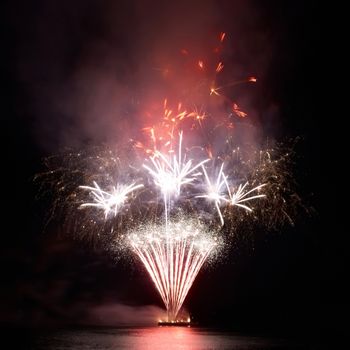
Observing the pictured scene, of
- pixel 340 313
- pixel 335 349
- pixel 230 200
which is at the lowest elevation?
pixel 335 349

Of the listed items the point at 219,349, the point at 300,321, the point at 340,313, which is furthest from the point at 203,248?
the point at 300,321

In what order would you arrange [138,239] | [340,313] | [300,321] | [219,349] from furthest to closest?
[300,321] < [340,313] < [138,239] < [219,349]

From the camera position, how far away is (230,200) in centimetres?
2969

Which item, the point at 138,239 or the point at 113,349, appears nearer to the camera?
the point at 113,349

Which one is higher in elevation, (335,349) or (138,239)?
(138,239)

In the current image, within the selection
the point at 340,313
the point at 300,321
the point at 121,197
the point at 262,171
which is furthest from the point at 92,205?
the point at 300,321

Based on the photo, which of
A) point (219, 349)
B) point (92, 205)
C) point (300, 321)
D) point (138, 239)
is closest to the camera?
point (92, 205)

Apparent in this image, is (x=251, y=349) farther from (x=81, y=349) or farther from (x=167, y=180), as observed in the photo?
(x=167, y=180)

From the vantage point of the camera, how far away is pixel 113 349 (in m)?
31.7

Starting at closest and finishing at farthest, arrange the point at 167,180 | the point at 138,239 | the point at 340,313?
the point at 167,180 → the point at 138,239 → the point at 340,313

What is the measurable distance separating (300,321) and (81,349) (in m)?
67.5

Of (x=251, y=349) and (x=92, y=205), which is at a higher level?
(x=92, y=205)

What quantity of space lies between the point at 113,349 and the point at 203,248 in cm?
983

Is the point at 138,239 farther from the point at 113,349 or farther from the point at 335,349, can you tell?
the point at 335,349
